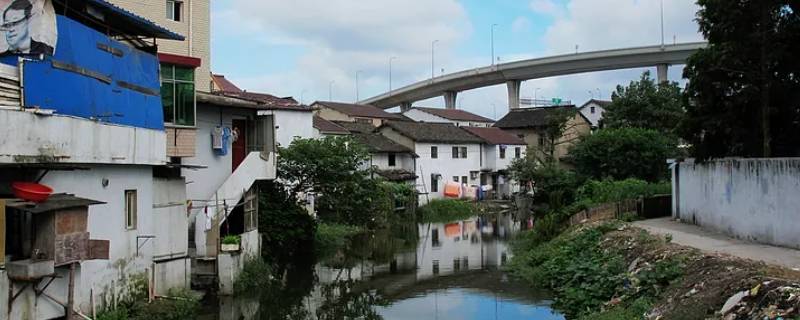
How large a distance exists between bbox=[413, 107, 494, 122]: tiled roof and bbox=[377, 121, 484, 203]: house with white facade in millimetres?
15703

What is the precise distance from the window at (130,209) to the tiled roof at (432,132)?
33.8 m

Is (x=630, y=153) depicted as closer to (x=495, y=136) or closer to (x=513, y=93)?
(x=495, y=136)

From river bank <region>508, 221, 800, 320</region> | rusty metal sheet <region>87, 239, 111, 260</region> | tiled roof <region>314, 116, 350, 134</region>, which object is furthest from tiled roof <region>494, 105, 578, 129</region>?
rusty metal sheet <region>87, 239, 111, 260</region>

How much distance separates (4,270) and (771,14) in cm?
1869

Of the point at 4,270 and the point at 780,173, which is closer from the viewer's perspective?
the point at 4,270

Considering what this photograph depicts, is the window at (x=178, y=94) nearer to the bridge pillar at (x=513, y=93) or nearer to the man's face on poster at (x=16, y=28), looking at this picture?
the man's face on poster at (x=16, y=28)

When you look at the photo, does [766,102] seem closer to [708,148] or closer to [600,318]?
[708,148]

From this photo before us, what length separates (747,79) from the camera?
1888cm

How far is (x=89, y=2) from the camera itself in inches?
491

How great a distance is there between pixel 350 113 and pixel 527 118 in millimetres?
15952

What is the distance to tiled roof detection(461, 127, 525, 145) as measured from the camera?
178 ft

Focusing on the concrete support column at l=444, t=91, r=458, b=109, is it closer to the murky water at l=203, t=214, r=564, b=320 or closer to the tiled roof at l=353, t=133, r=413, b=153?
the tiled roof at l=353, t=133, r=413, b=153

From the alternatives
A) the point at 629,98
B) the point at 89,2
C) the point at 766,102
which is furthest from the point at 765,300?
the point at 629,98

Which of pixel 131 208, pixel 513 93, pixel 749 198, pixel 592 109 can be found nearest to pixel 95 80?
pixel 131 208
